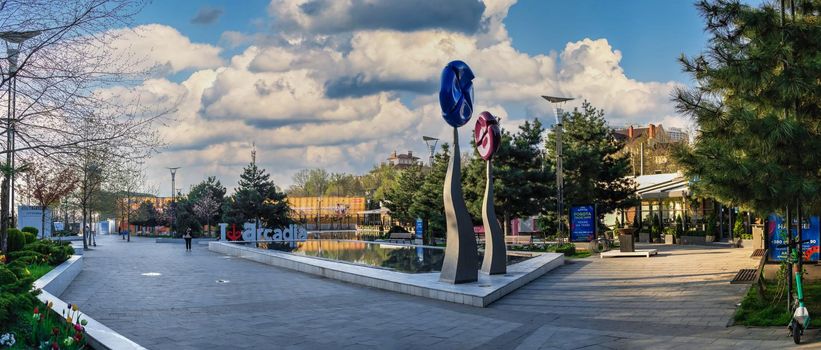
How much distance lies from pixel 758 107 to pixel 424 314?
6.38 m

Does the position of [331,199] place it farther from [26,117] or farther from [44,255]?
[26,117]

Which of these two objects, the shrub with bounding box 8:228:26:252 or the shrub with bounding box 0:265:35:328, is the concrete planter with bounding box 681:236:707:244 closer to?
the shrub with bounding box 8:228:26:252

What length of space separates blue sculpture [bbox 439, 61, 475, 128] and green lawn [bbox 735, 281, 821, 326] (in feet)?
22.7

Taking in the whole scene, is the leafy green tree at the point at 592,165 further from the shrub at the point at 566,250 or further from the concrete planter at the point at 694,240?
the shrub at the point at 566,250

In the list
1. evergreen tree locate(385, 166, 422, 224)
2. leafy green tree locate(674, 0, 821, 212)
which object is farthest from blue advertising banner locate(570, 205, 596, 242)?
leafy green tree locate(674, 0, 821, 212)

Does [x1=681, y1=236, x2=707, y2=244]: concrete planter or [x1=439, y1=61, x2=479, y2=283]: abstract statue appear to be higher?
[x1=439, y1=61, x2=479, y2=283]: abstract statue

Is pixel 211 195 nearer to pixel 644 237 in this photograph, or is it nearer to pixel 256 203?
pixel 256 203

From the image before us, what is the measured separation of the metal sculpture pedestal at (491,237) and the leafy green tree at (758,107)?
247 inches

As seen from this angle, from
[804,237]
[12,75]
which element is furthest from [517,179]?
[12,75]

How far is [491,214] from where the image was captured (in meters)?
16.2

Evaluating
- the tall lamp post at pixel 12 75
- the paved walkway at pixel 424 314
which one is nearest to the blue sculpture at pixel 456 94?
the paved walkway at pixel 424 314

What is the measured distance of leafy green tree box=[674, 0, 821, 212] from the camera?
8.96 m

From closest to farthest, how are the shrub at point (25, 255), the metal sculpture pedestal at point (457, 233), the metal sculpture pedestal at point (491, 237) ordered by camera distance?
the metal sculpture pedestal at point (457, 233) → the metal sculpture pedestal at point (491, 237) → the shrub at point (25, 255)

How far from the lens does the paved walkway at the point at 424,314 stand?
898 cm
